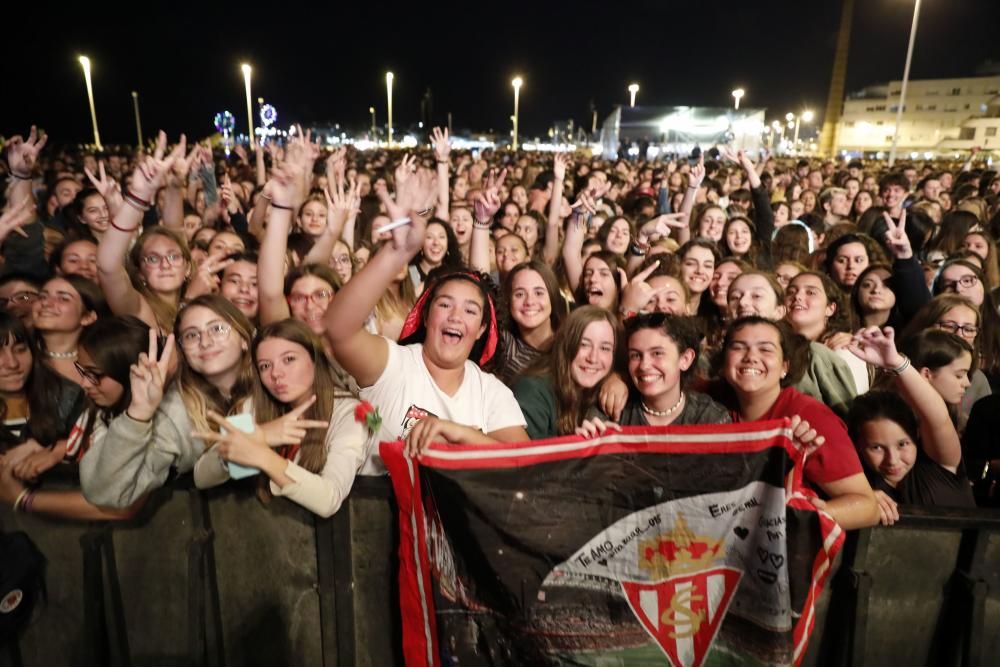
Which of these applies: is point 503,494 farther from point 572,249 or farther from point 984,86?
point 984,86

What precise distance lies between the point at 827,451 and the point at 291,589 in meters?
2.31

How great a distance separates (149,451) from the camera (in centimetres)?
241

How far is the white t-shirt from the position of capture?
2.83m

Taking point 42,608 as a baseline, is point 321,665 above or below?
below

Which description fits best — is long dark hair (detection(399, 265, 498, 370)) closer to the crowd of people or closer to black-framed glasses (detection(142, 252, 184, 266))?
the crowd of people

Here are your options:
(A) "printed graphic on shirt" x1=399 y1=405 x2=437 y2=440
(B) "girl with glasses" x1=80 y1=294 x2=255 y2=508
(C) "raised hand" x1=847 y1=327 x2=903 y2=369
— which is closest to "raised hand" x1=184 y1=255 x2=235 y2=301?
(B) "girl with glasses" x1=80 y1=294 x2=255 y2=508

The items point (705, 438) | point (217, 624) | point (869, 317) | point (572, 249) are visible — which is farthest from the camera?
point (572, 249)

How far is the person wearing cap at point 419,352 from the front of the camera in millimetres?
2750

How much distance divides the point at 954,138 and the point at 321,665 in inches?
4214

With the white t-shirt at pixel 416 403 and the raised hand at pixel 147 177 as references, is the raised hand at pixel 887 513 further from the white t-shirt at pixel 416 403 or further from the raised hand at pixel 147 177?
the raised hand at pixel 147 177

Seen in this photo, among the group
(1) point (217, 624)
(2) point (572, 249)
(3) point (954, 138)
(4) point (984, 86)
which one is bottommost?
(1) point (217, 624)

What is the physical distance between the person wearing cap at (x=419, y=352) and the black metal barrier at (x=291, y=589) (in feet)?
1.55

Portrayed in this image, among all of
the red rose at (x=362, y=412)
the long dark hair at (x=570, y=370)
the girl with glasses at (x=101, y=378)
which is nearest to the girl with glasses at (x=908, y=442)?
the long dark hair at (x=570, y=370)

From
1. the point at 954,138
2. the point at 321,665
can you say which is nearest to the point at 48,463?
the point at 321,665
